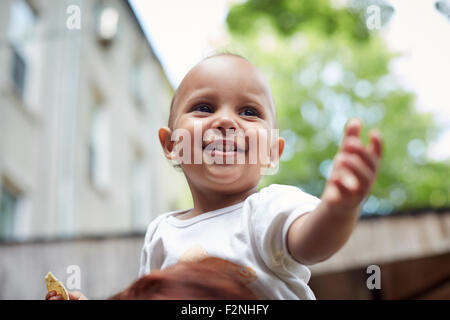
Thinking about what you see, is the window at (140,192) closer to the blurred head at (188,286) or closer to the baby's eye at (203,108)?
the baby's eye at (203,108)

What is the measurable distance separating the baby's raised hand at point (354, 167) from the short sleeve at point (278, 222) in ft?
0.42

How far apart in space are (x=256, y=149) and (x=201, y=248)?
9.4 inches

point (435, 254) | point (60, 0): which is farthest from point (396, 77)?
point (435, 254)

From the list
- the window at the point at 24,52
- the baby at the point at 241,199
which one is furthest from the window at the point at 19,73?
the baby at the point at 241,199

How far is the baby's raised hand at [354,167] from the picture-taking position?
79 centimetres

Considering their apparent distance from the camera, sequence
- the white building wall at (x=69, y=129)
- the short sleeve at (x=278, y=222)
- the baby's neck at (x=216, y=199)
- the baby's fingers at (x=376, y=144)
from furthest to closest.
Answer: the white building wall at (x=69, y=129) → the baby's neck at (x=216, y=199) → the short sleeve at (x=278, y=222) → the baby's fingers at (x=376, y=144)

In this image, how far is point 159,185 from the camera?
1376 centimetres

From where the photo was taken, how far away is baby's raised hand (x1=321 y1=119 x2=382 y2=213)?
0.79 meters

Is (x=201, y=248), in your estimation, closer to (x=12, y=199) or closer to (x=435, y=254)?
(x=435, y=254)

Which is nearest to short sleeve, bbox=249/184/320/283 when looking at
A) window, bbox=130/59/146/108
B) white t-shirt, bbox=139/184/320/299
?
white t-shirt, bbox=139/184/320/299

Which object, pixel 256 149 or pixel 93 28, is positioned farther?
pixel 93 28

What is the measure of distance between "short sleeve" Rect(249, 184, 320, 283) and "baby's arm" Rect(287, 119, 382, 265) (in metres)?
0.04

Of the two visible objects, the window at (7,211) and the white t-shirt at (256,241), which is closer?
the white t-shirt at (256,241)

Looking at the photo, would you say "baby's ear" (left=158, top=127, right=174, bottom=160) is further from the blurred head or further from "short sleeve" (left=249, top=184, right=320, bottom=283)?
the blurred head
